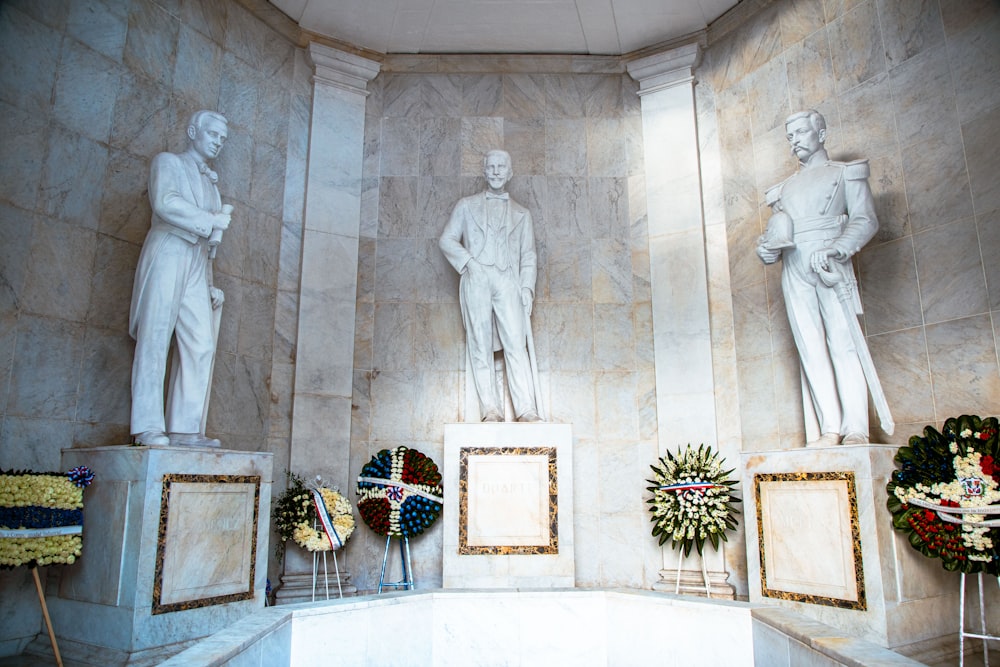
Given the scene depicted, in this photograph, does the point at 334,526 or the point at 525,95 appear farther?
the point at 525,95

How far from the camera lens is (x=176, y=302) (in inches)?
231

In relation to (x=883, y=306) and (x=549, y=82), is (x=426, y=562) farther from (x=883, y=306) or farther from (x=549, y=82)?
(x=549, y=82)

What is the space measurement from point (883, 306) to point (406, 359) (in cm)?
480

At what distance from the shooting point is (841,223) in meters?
6.22

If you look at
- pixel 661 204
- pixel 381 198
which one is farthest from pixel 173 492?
pixel 661 204

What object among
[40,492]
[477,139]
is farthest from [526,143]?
[40,492]

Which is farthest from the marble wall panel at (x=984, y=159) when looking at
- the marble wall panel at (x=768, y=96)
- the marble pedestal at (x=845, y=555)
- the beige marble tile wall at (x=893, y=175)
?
the marble pedestal at (x=845, y=555)

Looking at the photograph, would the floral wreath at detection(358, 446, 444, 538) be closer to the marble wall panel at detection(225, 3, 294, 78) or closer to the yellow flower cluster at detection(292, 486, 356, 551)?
the yellow flower cluster at detection(292, 486, 356, 551)

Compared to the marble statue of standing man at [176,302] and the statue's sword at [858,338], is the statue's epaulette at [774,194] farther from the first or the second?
the marble statue of standing man at [176,302]

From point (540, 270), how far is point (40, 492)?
5.50m

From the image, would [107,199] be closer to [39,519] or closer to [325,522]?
[39,519]

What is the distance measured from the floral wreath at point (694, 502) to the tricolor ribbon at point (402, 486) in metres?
2.06

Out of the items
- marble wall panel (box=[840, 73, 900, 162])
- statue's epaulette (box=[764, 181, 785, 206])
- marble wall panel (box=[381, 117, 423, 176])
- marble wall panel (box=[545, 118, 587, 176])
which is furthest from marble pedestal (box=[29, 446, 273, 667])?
marble wall panel (box=[840, 73, 900, 162])

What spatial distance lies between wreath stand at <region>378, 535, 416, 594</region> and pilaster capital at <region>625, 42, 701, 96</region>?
19.0ft
